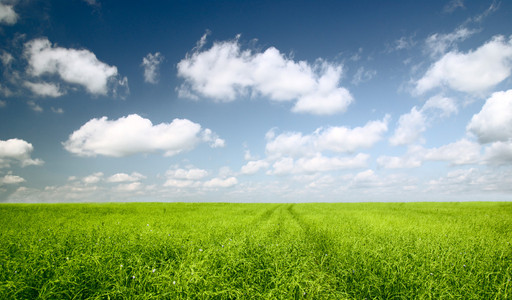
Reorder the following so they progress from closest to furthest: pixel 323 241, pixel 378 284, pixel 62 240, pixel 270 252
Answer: pixel 378 284 → pixel 270 252 → pixel 62 240 → pixel 323 241

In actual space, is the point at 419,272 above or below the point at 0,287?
below

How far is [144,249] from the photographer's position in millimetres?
7543

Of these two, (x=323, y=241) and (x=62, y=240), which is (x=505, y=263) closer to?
(x=323, y=241)

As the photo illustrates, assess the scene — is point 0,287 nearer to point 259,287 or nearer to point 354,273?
point 259,287

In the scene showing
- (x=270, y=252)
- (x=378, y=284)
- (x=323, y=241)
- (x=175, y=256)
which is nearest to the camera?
(x=378, y=284)

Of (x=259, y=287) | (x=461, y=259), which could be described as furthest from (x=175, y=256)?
(x=461, y=259)

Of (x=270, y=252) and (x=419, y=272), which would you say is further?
(x=270, y=252)

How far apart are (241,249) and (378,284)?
3553mm

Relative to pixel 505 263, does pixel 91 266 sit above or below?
above

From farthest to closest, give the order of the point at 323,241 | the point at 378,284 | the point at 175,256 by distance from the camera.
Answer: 1. the point at 323,241
2. the point at 175,256
3. the point at 378,284

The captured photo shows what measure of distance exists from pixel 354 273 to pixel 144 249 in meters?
6.19

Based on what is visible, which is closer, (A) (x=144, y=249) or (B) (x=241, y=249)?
(B) (x=241, y=249)

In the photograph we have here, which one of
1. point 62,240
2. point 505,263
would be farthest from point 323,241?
A: point 62,240

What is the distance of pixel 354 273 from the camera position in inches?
238
